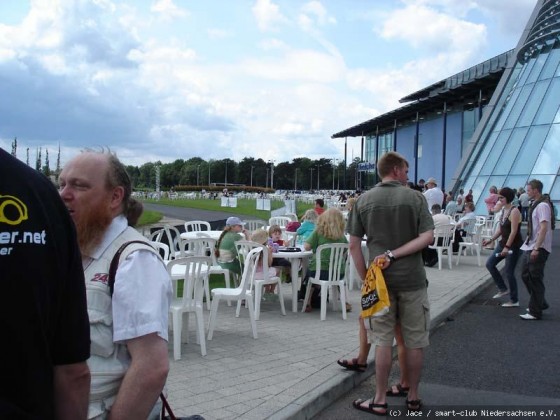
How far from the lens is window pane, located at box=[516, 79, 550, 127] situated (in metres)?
28.0

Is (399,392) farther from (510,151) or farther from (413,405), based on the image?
(510,151)

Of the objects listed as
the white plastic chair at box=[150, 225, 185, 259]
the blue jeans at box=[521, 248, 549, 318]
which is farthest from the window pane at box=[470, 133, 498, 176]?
the blue jeans at box=[521, 248, 549, 318]

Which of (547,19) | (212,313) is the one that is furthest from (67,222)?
(547,19)

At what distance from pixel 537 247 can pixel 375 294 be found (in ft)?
15.3

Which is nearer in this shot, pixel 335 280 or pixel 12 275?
pixel 12 275

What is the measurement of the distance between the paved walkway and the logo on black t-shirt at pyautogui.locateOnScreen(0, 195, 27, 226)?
3317mm

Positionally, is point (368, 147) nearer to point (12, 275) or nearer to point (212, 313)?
point (212, 313)

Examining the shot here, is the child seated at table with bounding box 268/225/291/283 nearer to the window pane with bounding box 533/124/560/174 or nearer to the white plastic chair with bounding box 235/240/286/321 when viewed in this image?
the white plastic chair with bounding box 235/240/286/321

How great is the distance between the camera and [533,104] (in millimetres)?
28391

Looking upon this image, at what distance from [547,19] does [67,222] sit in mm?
→ 34903

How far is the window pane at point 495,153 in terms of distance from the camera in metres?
28.8

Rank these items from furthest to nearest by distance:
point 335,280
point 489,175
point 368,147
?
point 368,147, point 489,175, point 335,280

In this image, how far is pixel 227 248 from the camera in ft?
28.6

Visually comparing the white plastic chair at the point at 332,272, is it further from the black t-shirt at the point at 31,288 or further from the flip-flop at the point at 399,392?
the black t-shirt at the point at 31,288
